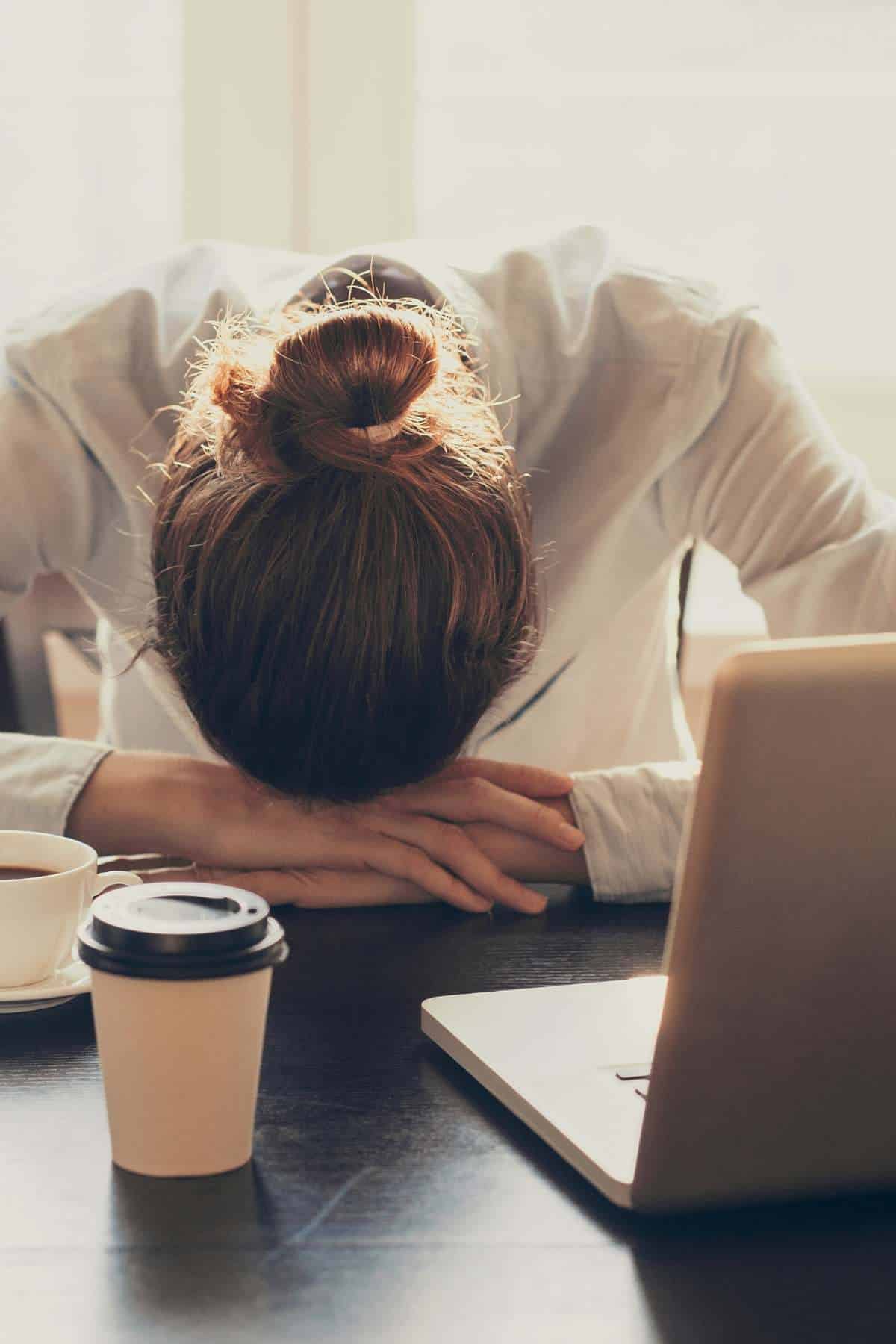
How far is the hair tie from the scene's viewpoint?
876 millimetres

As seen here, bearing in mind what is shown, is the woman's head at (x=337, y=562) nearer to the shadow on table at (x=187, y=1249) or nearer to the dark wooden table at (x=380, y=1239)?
the dark wooden table at (x=380, y=1239)

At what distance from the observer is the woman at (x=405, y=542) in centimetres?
87

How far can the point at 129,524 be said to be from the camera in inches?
53.3

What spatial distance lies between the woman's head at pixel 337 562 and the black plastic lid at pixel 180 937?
0.82 ft

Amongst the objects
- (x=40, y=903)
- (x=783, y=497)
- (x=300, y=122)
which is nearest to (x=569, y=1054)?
(x=40, y=903)

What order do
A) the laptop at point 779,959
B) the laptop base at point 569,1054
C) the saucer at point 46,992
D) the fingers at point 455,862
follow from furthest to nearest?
1. the fingers at point 455,862
2. the saucer at point 46,992
3. the laptop base at point 569,1054
4. the laptop at point 779,959

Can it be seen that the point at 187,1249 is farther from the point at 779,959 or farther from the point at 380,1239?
the point at 779,959

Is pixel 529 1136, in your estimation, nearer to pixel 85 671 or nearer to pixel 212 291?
pixel 212 291

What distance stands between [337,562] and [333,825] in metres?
0.24

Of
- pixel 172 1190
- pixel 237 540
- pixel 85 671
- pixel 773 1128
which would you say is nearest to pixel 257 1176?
pixel 172 1190

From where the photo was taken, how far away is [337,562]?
33.5 inches

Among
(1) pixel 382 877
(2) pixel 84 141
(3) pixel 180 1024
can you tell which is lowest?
(1) pixel 382 877

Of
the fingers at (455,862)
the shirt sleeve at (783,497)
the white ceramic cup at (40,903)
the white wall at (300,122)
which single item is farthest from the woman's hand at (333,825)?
the white wall at (300,122)

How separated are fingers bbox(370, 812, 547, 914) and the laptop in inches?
14.2
